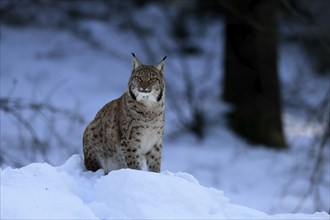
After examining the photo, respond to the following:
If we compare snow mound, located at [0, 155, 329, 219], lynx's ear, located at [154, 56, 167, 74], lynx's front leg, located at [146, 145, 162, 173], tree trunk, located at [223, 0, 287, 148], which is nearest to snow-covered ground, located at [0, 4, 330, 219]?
snow mound, located at [0, 155, 329, 219]

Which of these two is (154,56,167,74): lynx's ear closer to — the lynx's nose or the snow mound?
the lynx's nose

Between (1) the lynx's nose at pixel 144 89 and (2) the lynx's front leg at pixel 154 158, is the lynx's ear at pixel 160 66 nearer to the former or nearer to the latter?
(1) the lynx's nose at pixel 144 89

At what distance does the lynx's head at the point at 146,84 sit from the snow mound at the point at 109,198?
42.1 inches

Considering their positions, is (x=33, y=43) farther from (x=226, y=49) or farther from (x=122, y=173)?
(x=122, y=173)

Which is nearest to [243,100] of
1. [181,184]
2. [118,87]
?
[118,87]

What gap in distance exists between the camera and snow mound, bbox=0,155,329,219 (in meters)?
4.88

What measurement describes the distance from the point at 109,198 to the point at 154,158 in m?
1.62

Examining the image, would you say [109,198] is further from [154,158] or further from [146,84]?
[154,158]

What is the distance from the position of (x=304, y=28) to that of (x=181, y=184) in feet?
44.8

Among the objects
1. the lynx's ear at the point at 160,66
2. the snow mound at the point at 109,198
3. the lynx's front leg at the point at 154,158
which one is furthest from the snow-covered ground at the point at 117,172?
the lynx's ear at the point at 160,66

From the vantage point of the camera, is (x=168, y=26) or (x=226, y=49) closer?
(x=226, y=49)

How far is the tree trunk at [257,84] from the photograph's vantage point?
13688 mm

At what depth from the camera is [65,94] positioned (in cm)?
1495

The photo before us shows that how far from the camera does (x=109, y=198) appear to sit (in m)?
5.14
